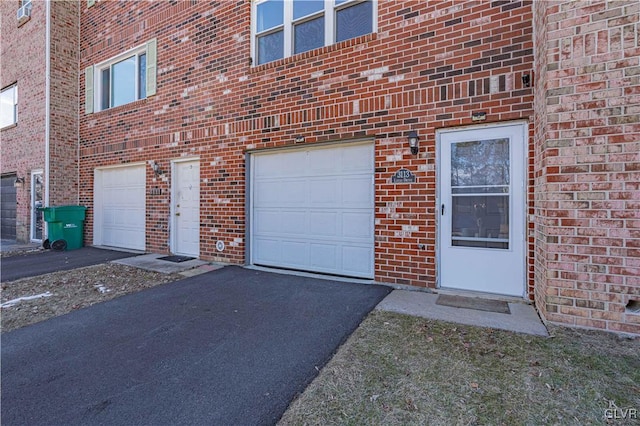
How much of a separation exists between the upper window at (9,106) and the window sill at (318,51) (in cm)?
965

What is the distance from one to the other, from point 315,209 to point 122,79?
22.2 ft

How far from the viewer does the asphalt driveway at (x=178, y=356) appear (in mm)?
1926

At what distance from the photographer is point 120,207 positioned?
26.2 feet

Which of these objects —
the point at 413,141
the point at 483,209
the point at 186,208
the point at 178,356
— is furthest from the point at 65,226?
the point at 483,209

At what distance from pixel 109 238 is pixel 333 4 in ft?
26.0

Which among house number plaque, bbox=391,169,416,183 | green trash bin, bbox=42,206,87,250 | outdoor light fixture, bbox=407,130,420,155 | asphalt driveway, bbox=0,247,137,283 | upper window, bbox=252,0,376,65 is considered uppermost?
upper window, bbox=252,0,376,65

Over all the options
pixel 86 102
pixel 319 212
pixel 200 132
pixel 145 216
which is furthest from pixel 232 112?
pixel 86 102

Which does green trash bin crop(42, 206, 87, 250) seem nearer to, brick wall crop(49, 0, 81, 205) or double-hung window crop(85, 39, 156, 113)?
brick wall crop(49, 0, 81, 205)

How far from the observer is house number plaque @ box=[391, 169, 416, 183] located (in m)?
4.23

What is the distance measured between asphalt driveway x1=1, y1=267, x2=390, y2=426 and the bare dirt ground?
0.32 m

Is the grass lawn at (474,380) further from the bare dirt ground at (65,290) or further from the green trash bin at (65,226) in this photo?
the green trash bin at (65,226)

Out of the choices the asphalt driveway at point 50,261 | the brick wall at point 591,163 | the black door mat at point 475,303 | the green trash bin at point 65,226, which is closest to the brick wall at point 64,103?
the green trash bin at point 65,226

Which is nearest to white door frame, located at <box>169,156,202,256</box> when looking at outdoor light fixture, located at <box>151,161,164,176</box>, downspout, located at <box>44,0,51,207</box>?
outdoor light fixture, located at <box>151,161,164,176</box>

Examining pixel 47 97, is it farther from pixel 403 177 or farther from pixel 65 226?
pixel 403 177
